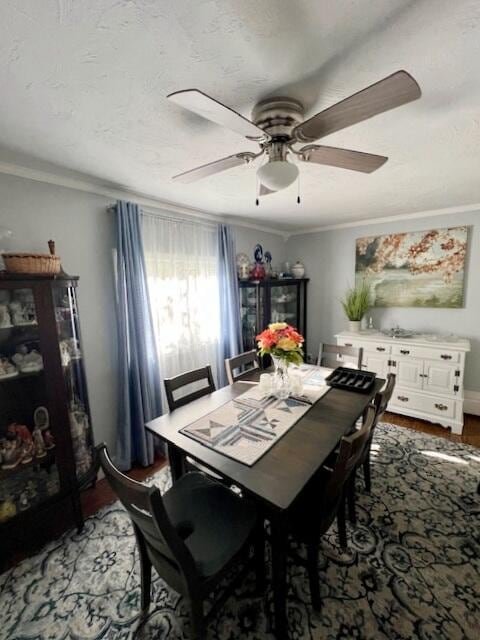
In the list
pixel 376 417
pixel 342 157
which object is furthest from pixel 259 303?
pixel 342 157

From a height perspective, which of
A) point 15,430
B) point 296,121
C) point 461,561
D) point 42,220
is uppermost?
point 296,121

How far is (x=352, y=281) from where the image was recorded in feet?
12.0

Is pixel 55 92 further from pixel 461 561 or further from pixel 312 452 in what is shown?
pixel 461 561

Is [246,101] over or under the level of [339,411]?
over

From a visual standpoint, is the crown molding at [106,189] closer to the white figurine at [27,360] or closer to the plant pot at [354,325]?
the white figurine at [27,360]

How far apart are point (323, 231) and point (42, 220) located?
3.36 m

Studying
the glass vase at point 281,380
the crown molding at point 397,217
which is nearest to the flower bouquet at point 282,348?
the glass vase at point 281,380

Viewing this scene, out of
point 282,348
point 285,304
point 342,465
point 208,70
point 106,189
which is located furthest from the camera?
point 285,304

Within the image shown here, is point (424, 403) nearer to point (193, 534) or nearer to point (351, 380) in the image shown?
point (351, 380)

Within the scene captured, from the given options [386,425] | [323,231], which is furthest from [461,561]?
[323,231]

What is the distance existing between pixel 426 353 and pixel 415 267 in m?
1.07

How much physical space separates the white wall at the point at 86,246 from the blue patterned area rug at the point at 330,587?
0.88 metres

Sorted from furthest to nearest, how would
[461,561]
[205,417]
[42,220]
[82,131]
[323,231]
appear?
[323,231] → [42,220] → [205,417] → [461,561] → [82,131]

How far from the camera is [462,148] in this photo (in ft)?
5.15
